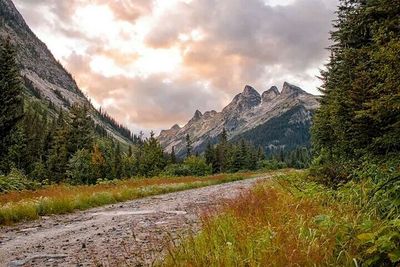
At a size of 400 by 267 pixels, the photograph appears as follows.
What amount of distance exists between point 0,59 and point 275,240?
143ft

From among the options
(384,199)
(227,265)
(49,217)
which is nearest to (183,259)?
(227,265)

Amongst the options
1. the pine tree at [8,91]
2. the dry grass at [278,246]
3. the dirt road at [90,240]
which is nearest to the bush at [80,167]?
the pine tree at [8,91]

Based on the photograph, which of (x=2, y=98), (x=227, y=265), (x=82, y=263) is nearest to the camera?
(x=227, y=265)

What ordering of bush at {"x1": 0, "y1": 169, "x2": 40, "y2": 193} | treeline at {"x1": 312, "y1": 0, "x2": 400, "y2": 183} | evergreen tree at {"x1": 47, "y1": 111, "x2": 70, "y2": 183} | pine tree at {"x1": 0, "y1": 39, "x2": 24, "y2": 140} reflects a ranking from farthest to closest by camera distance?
evergreen tree at {"x1": 47, "y1": 111, "x2": 70, "y2": 183}
pine tree at {"x1": 0, "y1": 39, "x2": 24, "y2": 140}
bush at {"x1": 0, "y1": 169, "x2": 40, "y2": 193}
treeline at {"x1": 312, "y1": 0, "x2": 400, "y2": 183}

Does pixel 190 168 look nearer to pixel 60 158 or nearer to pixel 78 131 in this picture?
pixel 60 158

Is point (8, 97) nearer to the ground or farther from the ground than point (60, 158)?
farther from the ground

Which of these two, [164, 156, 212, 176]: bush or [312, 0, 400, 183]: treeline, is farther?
[164, 156, 212, 176]: bush

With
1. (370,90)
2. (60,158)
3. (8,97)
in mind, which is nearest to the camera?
Result: (370,90)

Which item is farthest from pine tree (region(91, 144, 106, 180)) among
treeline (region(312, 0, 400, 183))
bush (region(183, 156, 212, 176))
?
treeline (region(312, 0, 400, 183))

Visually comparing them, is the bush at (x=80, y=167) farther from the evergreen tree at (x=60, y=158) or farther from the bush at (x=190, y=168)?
the bush at (x=190, y=168)

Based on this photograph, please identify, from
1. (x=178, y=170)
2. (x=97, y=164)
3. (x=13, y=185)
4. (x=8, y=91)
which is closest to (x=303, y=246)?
(x=13, y=185)

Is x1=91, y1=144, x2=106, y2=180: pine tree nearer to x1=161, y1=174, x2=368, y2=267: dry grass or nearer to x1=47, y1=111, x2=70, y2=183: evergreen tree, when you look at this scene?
x1=47, y1=111, x2=70, y2=183: evergreen tree

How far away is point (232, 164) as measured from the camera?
115 m

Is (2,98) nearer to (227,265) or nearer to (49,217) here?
(49,217)
